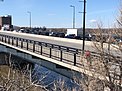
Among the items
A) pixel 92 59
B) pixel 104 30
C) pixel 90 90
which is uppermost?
pixel 104 30

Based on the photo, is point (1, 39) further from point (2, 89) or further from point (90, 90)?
point (2, 89)

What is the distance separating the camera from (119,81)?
1748cm

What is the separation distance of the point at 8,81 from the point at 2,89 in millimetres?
248

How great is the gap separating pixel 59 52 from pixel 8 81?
2137cm

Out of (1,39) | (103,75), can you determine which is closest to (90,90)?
(103,75)

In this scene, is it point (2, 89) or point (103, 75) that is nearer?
point (2, 89)

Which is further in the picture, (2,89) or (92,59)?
(92,59)

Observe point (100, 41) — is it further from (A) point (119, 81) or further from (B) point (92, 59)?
(A) point (119, 81)

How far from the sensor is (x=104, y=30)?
67.0 feet

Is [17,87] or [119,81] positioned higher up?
[17,87]

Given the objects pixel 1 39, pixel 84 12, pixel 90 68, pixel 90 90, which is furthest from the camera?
pixel 1 39

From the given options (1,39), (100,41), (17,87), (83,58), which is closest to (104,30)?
(100,41)

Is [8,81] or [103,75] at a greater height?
[8,81]

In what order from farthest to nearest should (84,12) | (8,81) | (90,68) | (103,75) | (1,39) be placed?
(1,39)
(84,12)
(90,68)
(103,75)
(8,81)
